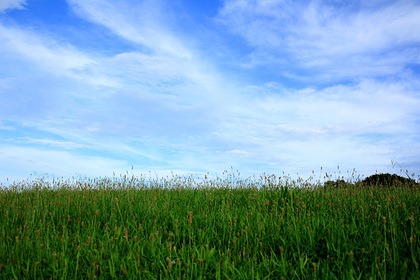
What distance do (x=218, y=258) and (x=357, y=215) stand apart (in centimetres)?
299

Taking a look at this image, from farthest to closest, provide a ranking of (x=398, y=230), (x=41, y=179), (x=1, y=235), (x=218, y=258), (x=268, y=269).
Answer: (x=41, y=179), (x=1, y=235), (x=398, y=230), (x=218, y=258), (x=268, y=269)

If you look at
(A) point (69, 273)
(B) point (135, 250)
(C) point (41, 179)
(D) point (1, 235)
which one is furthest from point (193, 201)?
(C) point (41, 179)

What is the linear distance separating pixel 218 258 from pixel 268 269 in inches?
31.4

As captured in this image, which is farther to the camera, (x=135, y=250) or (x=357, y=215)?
(x=357, y=215)

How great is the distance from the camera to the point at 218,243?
Answer: 15.3ft

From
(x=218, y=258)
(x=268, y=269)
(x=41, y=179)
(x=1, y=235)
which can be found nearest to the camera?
(x=268, y=269)

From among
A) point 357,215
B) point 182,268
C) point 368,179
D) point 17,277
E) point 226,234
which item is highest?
point 368,179

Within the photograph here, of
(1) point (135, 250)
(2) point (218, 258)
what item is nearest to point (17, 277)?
(1) point (135, 250)

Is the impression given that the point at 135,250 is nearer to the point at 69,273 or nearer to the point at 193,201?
the point at 69,273

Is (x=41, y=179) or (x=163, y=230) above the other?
(x=41, y=179)

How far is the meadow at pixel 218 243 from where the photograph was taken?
11.9ft

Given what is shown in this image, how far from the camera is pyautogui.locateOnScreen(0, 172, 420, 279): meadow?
3621 mm

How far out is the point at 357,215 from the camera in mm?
5383

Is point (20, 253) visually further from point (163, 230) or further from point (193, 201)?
point (193, 201)
